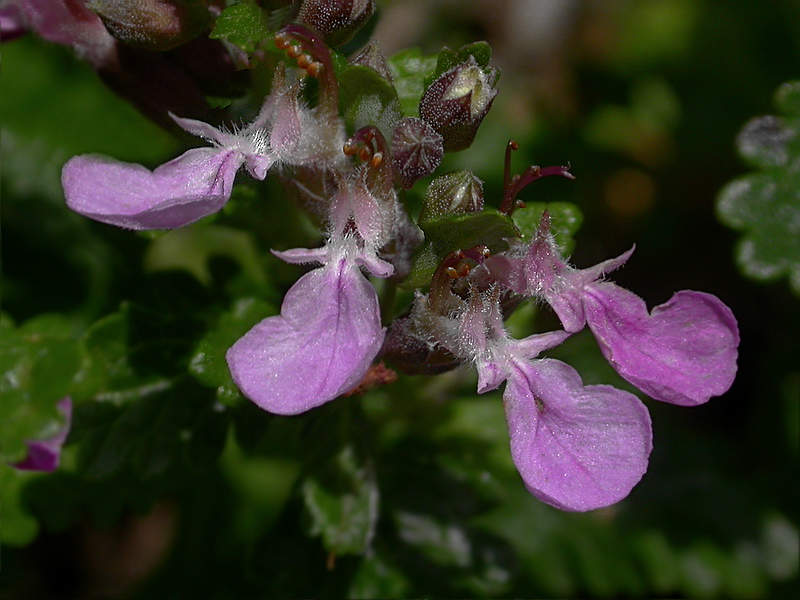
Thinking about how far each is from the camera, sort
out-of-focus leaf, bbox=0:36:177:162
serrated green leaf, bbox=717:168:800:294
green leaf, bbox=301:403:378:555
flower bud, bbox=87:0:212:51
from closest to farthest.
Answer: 1. flower bud, bbox=87:0:212:51
2. green leaf, bbox=301:403:378:555
3. serrated green leaf, bbox=717:168:800:294
4. out-of-focus leaf, bbox=0:36:177:162

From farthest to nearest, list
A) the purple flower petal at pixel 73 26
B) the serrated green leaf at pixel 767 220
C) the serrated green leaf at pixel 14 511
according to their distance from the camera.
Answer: the serrated green leaf at pixel 767 220
the serrated green leaf at pixel 14 511
the purple flower petal at pixel 73 26

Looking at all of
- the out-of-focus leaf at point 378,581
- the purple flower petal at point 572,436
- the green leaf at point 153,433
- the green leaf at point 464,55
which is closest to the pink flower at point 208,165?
the green leaf at point 464,55

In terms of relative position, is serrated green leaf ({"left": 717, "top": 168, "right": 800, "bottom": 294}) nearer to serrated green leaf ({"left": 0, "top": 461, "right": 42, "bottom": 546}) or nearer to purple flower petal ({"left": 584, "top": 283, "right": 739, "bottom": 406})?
purple flower petal ({"left": 584, "top": 283, "right": 739, "bottom": 406})

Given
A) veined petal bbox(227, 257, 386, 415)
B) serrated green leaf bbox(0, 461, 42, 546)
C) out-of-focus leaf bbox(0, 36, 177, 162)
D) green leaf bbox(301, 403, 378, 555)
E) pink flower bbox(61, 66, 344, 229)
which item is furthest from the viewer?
out-of-focus leaf bbox(0, 36, 177, 162)

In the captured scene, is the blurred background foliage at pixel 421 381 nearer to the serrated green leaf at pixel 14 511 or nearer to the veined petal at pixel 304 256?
the serrated green leaf at pixel 14 511

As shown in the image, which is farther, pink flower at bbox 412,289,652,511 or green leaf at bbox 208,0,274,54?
green leaf at bbox 208,0,274,54

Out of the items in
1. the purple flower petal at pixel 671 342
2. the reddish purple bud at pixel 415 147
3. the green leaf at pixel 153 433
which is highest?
the reddish purple bud at pixel 415 147

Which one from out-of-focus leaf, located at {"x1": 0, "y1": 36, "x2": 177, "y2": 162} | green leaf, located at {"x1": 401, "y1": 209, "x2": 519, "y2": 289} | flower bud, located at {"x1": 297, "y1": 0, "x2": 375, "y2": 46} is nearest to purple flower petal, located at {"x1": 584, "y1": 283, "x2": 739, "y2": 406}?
green leaf, located at {"x1": 401, "y1": 209, "x2": 519, "y2": 289}
